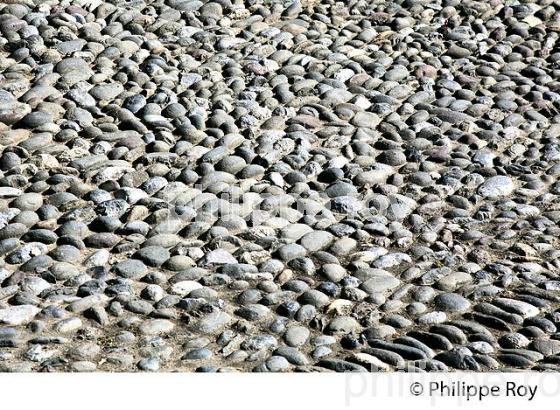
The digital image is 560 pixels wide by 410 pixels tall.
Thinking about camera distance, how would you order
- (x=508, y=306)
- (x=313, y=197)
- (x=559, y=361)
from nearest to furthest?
(x=559, y=361)
(x=508, y=306)
(x=313, y=197)

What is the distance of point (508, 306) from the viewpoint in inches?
163

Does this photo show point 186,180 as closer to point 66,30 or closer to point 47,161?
point 47,161

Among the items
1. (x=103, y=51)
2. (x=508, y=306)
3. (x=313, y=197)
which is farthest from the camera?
(x=103, y=51)

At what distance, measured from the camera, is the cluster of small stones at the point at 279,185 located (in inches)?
156

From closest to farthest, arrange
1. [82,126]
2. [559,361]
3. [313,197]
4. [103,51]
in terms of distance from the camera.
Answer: [559,361]
[313,197]
[82,126]
[103,51]

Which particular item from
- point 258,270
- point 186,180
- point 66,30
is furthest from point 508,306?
point 66,30

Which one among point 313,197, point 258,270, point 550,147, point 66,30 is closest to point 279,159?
point 313,197

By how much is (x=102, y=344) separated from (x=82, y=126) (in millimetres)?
1798

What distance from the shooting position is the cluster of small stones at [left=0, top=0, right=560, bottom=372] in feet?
13.0

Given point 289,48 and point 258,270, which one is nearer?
point 258,270

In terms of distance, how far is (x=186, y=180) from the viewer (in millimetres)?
4980

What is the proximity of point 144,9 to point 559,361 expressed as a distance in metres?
3.76

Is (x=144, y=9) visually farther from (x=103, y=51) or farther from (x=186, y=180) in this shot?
(x=186, y=180)

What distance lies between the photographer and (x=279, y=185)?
4984 millimetres
